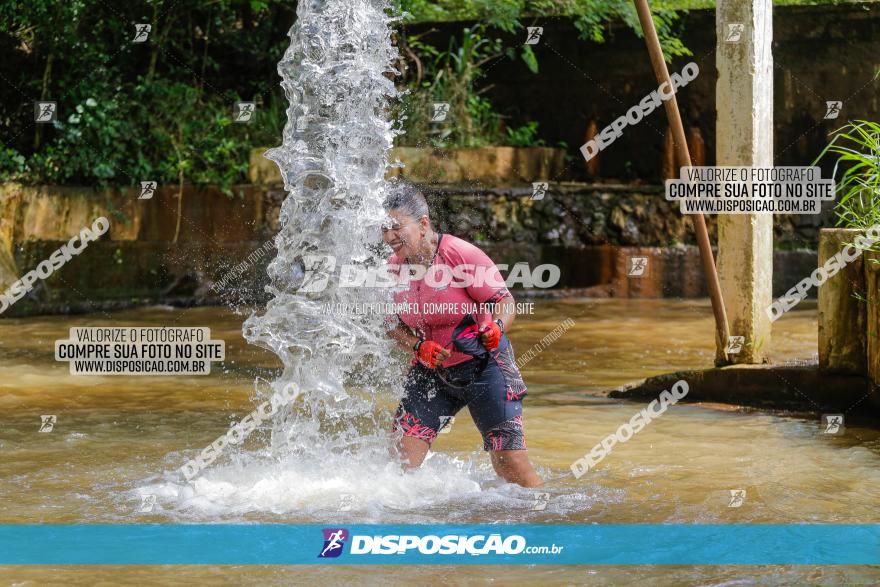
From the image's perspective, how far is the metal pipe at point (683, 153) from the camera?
301 inches

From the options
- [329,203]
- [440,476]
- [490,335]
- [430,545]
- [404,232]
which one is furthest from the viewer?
[329,203]

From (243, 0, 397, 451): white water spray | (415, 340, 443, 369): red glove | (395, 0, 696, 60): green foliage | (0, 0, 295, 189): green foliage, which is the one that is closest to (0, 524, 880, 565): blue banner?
(415, 340, 443, 369): red glove

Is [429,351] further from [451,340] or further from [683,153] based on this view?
[683,153]

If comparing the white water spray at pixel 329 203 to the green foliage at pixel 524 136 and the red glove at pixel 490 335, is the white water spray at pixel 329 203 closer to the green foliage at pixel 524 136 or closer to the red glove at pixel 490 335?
the red glove at pixel 490 335

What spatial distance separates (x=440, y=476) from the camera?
18.4ft

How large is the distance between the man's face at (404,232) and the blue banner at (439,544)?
1.18m

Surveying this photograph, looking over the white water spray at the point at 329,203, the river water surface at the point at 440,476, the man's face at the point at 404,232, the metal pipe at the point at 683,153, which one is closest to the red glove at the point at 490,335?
the man's face at the point at 404,232

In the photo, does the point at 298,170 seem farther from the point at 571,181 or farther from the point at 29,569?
the point at 571,181

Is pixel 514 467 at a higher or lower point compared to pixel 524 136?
lower

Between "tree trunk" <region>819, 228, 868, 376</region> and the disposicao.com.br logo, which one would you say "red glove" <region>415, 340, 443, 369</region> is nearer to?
the disposicao.com.br logo

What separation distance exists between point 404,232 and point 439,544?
1329 mm

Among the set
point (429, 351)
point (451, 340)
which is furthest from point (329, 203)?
point (429, 351)

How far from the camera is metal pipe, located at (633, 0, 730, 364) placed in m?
7.66

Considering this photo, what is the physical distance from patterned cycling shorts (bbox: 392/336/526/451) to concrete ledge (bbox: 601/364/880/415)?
3.04m
